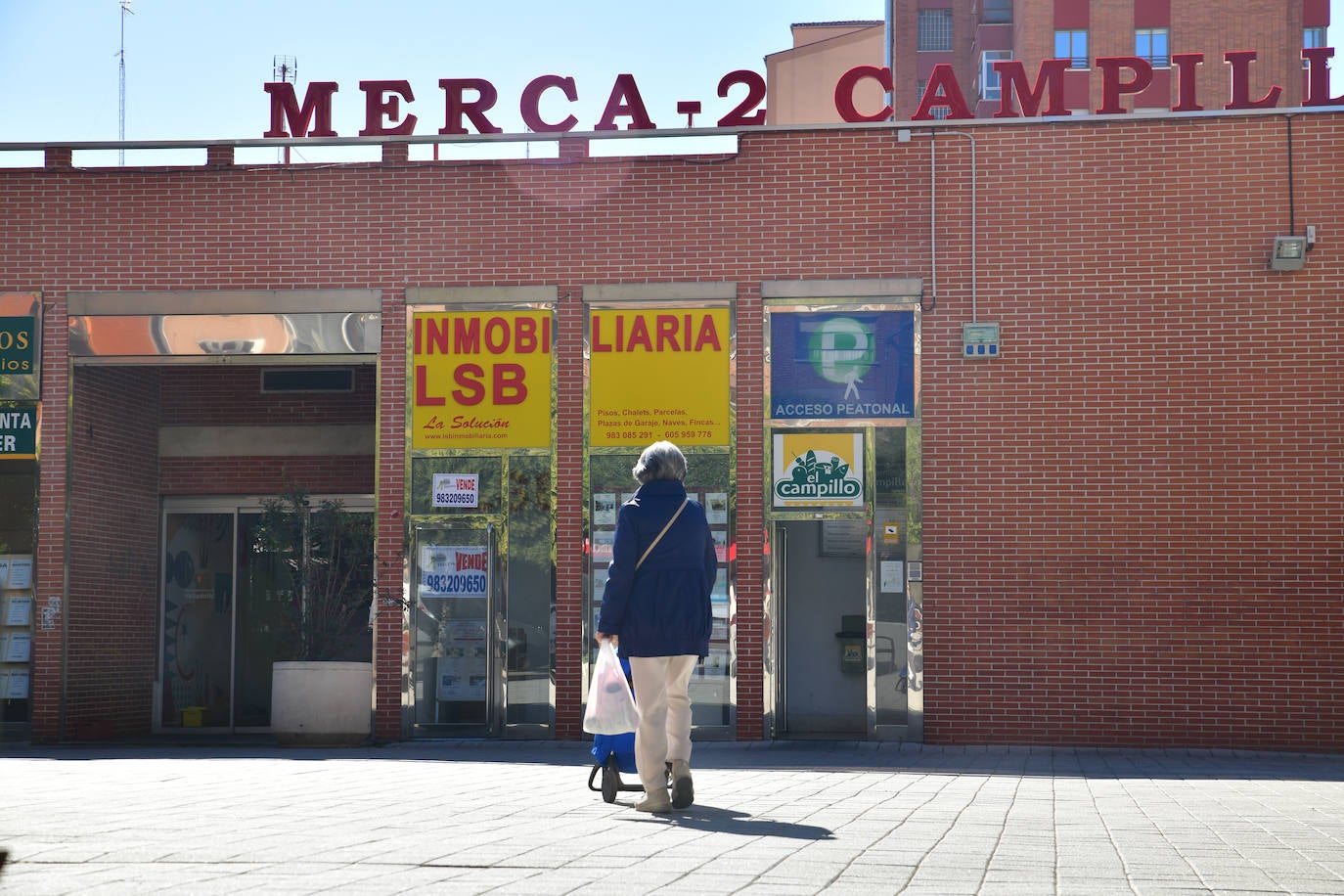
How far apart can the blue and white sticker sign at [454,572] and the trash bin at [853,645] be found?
12.2 feet

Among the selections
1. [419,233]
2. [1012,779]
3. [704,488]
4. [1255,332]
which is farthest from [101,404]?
[1255,332]

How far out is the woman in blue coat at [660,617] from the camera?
7570mm

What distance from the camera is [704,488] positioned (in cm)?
1435

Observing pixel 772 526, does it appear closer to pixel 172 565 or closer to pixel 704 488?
pixel 704 488

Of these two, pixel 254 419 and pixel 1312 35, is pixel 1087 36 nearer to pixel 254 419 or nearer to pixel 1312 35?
pixel 1312 35

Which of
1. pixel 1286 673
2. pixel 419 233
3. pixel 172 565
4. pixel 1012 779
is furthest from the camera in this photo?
pixel 172 565

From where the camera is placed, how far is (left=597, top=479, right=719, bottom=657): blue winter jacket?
7.60 meters

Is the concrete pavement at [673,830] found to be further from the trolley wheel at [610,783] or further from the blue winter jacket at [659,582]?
the blue winter jacket at [659,582]

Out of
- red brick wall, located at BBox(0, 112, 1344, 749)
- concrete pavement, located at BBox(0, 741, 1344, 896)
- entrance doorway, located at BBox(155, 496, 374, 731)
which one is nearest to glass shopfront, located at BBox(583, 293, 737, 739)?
red brick wall, located at BBox(0, 112, 1344, 749)

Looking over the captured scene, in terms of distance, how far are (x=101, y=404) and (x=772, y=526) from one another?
6.91 meters

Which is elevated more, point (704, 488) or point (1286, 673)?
point (704, 488)

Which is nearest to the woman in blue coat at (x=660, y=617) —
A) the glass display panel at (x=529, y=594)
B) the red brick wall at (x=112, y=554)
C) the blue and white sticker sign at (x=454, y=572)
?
the glass display panel at (x=529, y=594)

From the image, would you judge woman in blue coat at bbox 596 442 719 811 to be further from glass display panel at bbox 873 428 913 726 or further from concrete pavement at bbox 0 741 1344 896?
glass display panel at bbox 873 428 913 726

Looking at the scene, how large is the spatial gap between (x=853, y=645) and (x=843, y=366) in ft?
9.98
